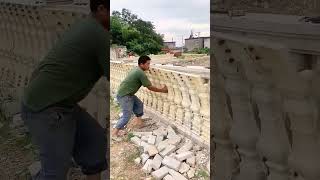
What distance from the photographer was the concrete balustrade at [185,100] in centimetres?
423

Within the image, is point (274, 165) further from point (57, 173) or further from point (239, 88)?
point (57, 173)

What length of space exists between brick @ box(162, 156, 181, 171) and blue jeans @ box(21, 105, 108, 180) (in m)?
1.60

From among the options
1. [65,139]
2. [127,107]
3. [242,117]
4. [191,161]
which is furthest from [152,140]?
[242,117]

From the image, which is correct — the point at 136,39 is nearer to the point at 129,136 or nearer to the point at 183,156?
the point at 129,136

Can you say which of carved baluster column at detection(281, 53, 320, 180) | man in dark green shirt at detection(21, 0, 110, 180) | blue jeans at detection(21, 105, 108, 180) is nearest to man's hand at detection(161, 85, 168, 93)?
blue jeans at detection(21, 105, 108, 180)

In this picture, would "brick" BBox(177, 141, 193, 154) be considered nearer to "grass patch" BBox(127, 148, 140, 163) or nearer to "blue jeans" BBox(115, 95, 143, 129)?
"grass patch" BBox(127, 148, 140, 163)

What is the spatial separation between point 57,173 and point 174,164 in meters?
1.90

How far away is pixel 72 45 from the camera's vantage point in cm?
208

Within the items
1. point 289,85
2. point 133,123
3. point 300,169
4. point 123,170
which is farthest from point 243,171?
point 133,123

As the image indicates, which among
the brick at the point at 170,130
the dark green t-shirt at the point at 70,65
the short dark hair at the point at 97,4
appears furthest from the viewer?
the brick at the point at 170,130

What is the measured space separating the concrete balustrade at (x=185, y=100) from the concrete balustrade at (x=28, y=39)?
162 cm

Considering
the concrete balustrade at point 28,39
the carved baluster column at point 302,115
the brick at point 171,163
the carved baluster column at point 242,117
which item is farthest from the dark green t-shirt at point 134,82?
the carved baluster column at point 302,115

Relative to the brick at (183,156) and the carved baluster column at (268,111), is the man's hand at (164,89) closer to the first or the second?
the brick at (183,156)

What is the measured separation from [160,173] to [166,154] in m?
0.49
